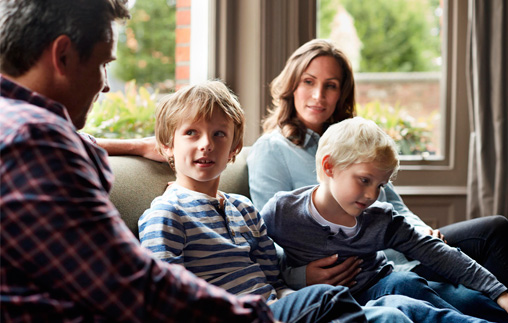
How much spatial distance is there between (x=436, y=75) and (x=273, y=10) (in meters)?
1.91

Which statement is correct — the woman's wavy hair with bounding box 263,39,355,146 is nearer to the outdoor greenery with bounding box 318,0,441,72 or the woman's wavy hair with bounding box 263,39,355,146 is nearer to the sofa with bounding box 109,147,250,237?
the sofa with bounding box 109,147,250,237

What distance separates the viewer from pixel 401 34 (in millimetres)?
7250

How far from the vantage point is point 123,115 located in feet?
8.39

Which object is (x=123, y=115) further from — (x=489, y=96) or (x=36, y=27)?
(x=489, y=96)

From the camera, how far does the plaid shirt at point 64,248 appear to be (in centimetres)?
73

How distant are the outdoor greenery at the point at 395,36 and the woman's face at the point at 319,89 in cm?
486

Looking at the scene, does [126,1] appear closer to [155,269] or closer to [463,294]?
[155,269]

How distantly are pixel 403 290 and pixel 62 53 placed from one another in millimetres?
1164

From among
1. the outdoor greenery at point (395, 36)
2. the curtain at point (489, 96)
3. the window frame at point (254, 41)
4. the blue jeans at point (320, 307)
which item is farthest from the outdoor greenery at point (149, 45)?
the blue jeans at point (320, 307)

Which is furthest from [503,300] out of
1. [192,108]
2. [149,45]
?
[149,45]

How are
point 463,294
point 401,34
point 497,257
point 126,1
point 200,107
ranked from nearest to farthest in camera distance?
point 126,1 < point 200,107 < point 463,294 < point 497,257 < point 401,34

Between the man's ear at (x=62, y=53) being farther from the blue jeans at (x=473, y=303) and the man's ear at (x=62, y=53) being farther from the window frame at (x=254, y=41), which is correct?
the window frame at (x=254, y=41)

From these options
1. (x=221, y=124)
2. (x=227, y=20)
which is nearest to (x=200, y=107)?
(x=221, y=124)

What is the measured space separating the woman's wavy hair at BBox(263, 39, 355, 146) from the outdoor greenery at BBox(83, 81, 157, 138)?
0.72 meters
